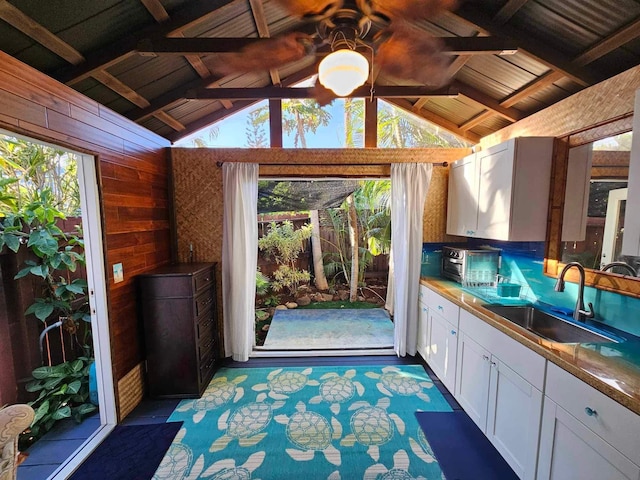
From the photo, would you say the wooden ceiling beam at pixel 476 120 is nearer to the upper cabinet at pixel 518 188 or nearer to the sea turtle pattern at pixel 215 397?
the upper cabinet at pixel 518 188

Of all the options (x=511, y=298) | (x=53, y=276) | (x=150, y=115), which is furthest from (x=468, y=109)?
(x=53, y=276)

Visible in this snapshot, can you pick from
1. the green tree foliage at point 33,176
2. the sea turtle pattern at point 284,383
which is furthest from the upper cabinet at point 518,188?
the green tree foliage at point 33,176

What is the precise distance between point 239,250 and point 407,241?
5.83 ft

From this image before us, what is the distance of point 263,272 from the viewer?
17.0 ft

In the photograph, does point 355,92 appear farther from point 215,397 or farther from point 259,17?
point 215,397

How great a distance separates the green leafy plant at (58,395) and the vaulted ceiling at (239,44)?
206cm

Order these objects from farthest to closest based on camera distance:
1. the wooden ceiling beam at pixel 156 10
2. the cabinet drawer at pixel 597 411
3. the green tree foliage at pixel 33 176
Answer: the green tree foliage at pixel 33 176 < the wooden ceiling beam at pixel 156 10 < the cabinet drawer at pixel 597 411

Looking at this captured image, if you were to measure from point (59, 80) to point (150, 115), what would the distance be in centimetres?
66

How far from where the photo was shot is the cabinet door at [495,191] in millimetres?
1989

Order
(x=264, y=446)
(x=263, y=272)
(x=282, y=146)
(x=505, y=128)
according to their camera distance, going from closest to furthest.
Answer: (x=264, y=446), (x=505, y=128), (x=282, y=146), (x=263, y=272)

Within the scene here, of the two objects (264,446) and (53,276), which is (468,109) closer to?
(264,446)

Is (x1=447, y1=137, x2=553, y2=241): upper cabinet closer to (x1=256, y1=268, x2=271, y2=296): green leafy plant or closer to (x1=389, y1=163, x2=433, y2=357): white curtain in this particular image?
(x1=389, y1=163, x2=433, y2=357): white curtain

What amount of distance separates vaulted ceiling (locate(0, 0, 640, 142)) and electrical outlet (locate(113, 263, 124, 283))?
1245mm

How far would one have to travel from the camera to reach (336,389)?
7.56 ft
